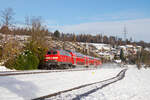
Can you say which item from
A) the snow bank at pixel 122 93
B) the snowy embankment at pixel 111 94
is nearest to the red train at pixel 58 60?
the snow bank at pixel 122 93

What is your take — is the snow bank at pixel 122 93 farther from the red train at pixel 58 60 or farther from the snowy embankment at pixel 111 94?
the red train at pixel 58 60

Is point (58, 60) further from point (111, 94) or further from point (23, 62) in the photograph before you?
point (111, 94)

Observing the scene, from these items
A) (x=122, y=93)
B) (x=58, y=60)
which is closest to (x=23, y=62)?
(x=58, y=60)

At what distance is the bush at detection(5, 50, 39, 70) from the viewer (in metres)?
28.4

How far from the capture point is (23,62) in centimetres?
2895

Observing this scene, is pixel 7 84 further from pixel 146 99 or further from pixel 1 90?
pixel 146 99

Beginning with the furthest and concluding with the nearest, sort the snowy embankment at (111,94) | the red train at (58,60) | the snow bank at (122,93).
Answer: the red train at (58,60) → the snow bank at (122,93) → the snowy embankment at (111,94)

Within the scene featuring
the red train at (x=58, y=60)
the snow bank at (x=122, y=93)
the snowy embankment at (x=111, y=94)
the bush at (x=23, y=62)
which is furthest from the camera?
the red train at (x=58, y=60)

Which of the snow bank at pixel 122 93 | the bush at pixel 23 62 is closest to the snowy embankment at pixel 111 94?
the snow bank at pixel 122 93

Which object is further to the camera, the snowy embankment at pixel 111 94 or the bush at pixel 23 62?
the bush at pixel 23 62

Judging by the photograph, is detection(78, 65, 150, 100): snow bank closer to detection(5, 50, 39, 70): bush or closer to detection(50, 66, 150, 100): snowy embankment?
detection(50, 66, 150, 100): snowy embankment

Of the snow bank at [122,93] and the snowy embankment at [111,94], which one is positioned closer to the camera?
the snowy embankment at [111,94]

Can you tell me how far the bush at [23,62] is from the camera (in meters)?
28.4

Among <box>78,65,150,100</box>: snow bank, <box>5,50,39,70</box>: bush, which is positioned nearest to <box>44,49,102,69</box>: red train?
<box>5,50,39,70</box>: bush
